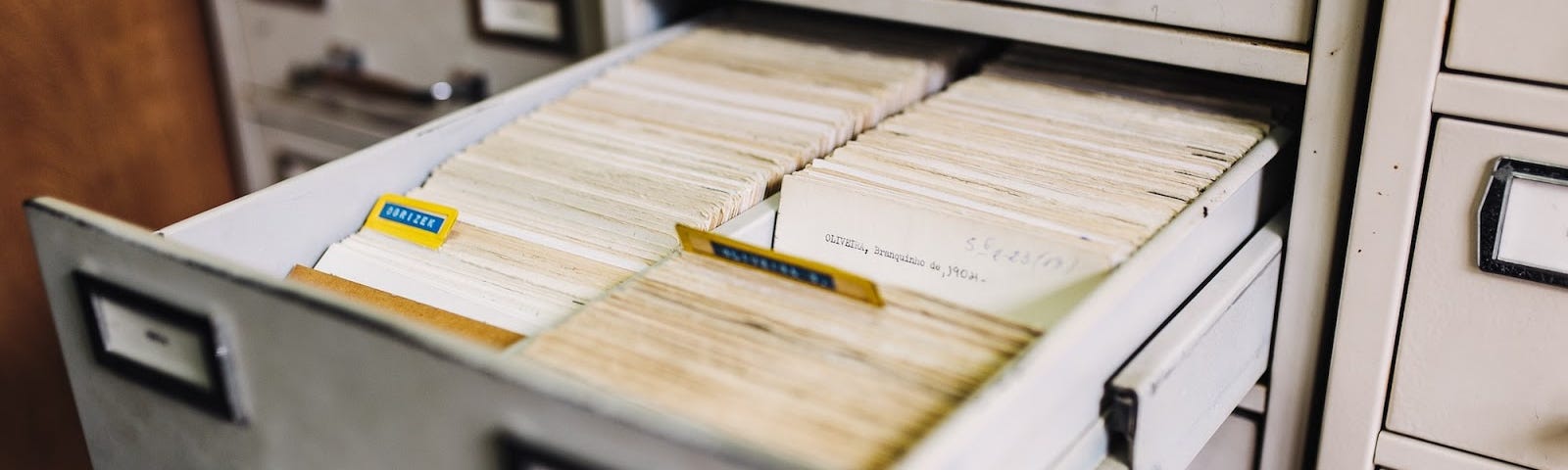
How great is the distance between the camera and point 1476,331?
84 cm

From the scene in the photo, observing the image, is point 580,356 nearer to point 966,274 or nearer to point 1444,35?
point 966,274

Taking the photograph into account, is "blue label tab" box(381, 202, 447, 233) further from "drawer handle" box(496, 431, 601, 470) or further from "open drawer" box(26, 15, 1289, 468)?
"drawer handle" box(496, 431, 601, 470)

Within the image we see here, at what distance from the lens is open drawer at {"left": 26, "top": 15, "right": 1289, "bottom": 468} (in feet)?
1.82

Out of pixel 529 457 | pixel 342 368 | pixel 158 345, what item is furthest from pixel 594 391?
pixel 158 345

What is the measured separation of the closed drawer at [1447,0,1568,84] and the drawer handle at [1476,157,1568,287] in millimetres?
58

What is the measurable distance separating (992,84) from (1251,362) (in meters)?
0.29

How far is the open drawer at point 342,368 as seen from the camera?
55 cm

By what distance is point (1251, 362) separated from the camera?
2.92 ft

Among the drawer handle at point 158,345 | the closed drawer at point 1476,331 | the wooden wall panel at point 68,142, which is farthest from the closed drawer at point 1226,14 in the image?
the wooden wall panel at point 68,142

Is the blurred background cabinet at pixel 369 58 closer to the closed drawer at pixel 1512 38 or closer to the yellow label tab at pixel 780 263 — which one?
the yellow label tab at pixel 780 263

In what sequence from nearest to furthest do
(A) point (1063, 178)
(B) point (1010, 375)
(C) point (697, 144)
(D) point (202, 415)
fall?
(B) point (1010, 375)
(D) point (202, 415)
(A) point (1063, 178)
(C) point (697, 144)

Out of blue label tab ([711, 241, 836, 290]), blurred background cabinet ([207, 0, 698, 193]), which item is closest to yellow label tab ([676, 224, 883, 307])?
blue label tab ([711, 241, 836, 290])

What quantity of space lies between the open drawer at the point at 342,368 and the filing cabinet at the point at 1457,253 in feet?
0.31

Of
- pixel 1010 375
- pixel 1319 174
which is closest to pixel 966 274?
pixel 1010 375
